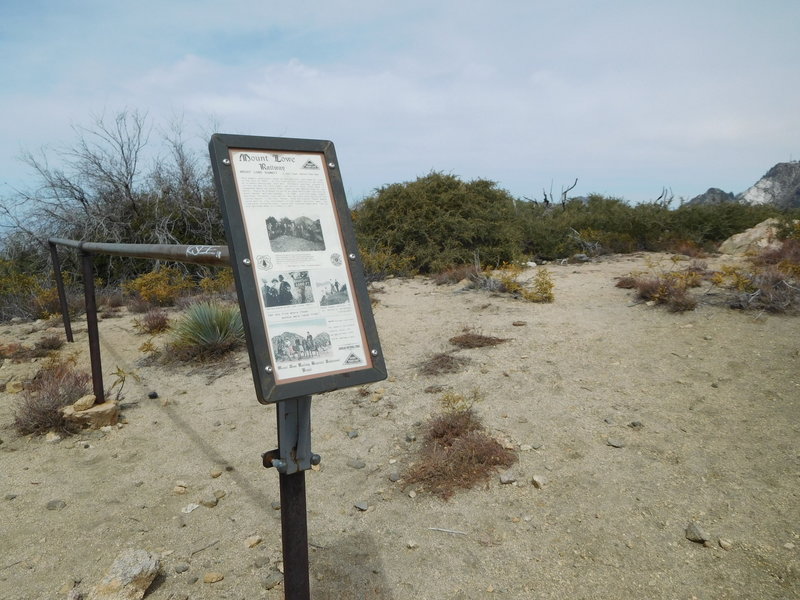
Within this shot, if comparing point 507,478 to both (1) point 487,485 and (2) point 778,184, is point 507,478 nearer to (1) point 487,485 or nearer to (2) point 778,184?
(1) point 487,485

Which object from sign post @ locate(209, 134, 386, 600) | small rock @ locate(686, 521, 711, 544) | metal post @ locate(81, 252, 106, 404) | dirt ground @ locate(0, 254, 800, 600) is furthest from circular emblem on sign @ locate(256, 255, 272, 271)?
metal post @ locate(81, 252, 106, 404)

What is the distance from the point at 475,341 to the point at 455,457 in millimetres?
2336

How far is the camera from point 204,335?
5.72 metres

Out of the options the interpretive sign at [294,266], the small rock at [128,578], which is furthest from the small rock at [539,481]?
the small rock at [128,578]

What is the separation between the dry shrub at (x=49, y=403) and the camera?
397cm

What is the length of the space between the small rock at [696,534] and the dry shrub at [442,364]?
2431 millimetres

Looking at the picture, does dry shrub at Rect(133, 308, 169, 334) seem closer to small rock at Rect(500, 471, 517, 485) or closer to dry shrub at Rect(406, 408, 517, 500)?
dry shrub at Rect(406, 408, 517, 500)

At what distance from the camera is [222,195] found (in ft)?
4.68

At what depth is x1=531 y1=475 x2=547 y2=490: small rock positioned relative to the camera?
2.88 metres

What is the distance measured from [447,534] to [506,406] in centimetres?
151

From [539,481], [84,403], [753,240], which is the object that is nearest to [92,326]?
[84,403]

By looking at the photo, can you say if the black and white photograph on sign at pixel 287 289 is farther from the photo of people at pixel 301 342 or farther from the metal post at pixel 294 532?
the metal post at pixel 294 532

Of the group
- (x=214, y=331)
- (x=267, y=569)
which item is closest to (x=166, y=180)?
(x=214, y=331)

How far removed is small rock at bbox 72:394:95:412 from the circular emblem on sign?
346cm
